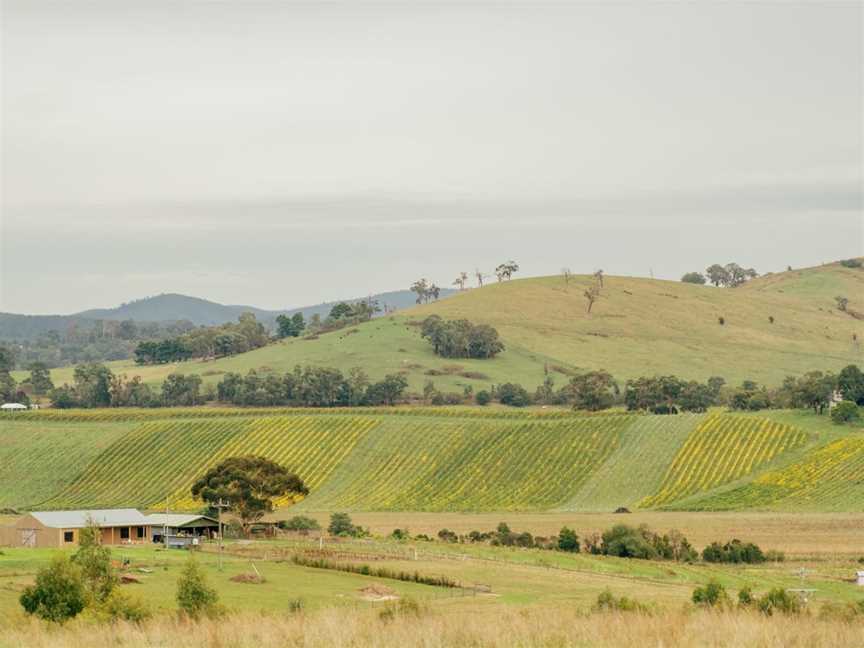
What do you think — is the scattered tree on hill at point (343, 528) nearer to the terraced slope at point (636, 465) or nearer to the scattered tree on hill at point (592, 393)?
the terraced slope at point (636, 465)

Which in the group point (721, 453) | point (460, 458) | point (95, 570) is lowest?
point (95, 570)

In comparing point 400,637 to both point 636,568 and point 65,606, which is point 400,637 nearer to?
point 65,606

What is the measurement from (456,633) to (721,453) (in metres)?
100

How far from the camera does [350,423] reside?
159250 mm

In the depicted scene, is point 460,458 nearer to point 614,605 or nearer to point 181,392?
point 181,392

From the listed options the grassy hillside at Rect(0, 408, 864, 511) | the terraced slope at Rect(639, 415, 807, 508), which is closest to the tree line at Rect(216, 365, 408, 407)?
the grassy hillside at Rect(0, 408, 864, 511)

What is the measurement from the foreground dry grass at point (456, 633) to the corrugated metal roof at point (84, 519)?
5447 cm

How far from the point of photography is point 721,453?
5281 inches

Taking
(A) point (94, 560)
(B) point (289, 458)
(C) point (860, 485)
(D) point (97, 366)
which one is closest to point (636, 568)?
(A) point (94, 560)

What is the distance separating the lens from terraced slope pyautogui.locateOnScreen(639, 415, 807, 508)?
126438 millimetres

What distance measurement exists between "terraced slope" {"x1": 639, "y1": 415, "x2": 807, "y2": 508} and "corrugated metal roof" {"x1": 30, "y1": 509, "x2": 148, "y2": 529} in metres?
44.2

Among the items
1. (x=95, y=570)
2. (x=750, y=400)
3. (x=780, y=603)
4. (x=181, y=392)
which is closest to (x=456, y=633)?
(x=780, y=603)

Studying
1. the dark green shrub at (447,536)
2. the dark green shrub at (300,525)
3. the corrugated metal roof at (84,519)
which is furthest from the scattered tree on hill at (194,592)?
the dark green shrub at (300,525)

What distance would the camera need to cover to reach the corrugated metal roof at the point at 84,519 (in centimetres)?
9706
